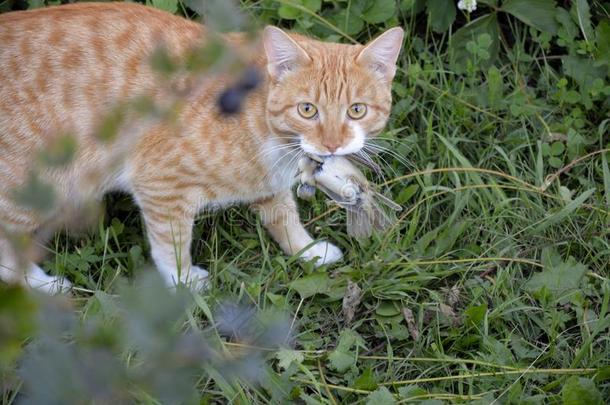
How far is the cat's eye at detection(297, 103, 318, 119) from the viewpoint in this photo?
310 cm

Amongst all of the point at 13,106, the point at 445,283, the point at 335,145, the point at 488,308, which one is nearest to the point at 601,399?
the point at 488,308

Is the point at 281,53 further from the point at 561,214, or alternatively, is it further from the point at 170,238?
the point at 561,214

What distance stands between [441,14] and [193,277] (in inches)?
73.5

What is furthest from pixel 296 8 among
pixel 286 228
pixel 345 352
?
pixel 345 352

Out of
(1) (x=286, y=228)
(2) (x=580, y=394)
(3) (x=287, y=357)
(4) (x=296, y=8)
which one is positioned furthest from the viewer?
(4) (x=296, y=8)

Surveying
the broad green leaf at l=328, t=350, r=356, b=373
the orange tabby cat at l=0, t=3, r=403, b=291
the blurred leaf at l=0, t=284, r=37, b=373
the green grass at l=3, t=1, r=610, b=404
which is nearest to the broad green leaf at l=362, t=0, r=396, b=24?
the green grass at l=3, t=1, r=610, b=404

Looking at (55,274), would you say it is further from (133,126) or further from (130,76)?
(133,126)

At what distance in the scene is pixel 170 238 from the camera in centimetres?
329

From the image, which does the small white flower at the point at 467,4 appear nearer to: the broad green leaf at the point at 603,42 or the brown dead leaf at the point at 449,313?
the broad green leaf at the point at 603,42

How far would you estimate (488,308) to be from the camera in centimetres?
319

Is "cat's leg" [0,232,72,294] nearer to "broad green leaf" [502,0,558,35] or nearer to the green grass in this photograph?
the green grass

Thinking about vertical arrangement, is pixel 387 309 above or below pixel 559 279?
below

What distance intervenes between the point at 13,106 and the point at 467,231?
76.2 inches

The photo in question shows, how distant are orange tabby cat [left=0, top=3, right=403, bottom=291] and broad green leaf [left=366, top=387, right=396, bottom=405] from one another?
88cm
